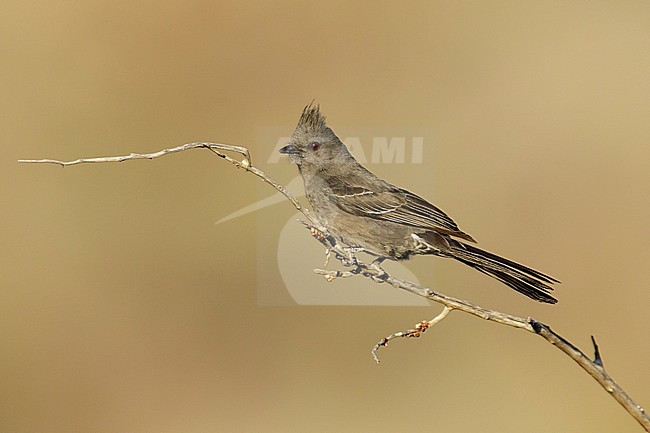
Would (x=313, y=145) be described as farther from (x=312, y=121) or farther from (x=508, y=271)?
(x=508, y=271)

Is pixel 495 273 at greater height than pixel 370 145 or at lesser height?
lesser

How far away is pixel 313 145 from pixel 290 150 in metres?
0.08

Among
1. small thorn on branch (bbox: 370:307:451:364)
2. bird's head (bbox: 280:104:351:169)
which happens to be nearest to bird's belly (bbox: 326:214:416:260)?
bird's head (bbox: 280:104:351:169)

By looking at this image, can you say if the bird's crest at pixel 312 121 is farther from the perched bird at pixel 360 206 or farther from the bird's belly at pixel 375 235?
the bird's belly at pixel 375 235

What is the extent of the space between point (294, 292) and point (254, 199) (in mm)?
995

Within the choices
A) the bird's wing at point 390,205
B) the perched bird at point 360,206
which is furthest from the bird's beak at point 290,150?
the bird's wing at point 390,205

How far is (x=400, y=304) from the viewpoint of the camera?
16.8 ft

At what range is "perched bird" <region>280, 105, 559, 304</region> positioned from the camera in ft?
7.79

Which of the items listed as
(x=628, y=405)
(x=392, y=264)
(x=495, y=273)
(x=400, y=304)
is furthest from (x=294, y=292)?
(x=628, y=405)

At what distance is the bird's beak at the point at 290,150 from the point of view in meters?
2.64

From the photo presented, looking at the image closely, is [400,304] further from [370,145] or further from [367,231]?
[367,231]

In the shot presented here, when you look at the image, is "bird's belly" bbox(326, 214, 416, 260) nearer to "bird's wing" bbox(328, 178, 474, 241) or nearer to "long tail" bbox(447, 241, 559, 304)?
"bird's wing" bbox(328, 178, 474, 241)

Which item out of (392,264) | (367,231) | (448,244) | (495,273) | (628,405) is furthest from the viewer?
(392,264)

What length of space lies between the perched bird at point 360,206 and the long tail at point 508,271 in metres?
0.01
